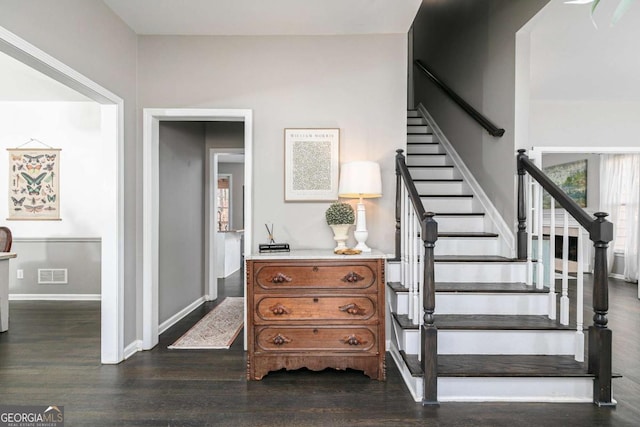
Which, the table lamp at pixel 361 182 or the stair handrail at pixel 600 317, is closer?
the stair handrail at pixel 600 317

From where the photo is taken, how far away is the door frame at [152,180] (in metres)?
3.32

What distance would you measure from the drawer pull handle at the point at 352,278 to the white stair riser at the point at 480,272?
767mm

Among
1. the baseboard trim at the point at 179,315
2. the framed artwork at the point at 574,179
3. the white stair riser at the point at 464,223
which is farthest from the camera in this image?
the framed artwork at the point at 574,179

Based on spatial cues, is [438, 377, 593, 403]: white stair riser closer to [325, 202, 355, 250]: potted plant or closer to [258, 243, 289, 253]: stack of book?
[325, 202, 355, 250]: potted plant

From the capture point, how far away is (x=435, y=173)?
430cm

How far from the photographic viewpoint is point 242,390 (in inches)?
102

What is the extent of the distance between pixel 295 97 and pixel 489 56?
192cm

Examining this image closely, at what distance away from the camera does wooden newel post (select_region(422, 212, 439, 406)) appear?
2.35 meters

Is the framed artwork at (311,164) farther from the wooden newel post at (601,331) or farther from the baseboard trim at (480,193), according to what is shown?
the wooden newel post at (601,331)

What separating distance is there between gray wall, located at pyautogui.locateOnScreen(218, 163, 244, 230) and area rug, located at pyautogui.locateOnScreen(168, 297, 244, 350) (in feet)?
16.9

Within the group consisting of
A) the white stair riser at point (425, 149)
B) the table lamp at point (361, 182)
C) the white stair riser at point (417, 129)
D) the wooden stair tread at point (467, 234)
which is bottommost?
the wooden stair tread at point (467, 234)

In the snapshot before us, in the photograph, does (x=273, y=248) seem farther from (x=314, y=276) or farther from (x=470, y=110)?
(x=470, y=110)

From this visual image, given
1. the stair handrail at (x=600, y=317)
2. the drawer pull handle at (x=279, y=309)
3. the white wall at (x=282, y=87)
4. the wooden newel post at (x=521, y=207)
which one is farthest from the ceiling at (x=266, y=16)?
the drawer pull handle at (x=279, y=309)

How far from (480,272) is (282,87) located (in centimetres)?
230
